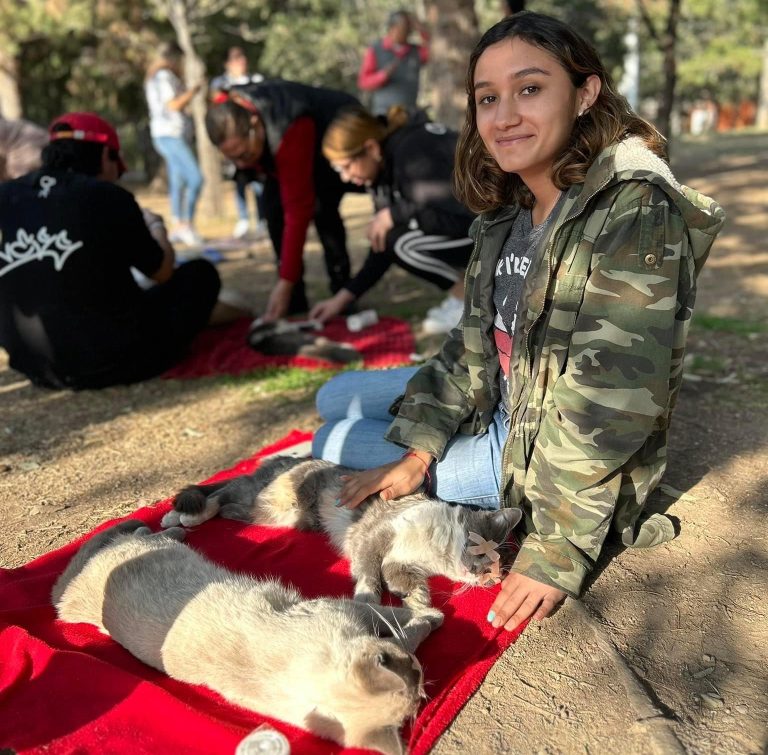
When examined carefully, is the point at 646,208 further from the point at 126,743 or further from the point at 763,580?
the point at 126,743

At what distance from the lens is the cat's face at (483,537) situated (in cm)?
270

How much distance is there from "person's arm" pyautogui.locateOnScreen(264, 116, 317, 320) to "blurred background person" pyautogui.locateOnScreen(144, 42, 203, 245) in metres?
4.56

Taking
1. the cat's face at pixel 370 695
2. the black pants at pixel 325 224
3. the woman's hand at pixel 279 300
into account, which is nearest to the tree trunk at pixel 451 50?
the black pants at pixel 325 224

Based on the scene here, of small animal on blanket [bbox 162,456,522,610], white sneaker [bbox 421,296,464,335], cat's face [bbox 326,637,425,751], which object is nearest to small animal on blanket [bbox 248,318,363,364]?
white sneaker [bbox 421,296,464,335]

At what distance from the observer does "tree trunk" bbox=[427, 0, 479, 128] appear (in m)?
8.14

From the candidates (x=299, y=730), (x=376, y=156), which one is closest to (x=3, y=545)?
(x=299, y=730)

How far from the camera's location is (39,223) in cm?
447

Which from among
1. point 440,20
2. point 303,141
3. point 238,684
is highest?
point 440,20

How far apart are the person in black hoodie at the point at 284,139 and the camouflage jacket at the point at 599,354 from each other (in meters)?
3.19

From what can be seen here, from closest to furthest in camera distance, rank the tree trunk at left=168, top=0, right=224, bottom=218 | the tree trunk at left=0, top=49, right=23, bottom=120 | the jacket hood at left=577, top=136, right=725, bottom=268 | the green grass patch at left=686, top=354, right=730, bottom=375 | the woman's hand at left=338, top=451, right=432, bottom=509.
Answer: the jacket hood at left=577, top=136, right=725, bottom=268 → the woman's hand at left=338, top=451, right=432, bottom=509 → the green grass patch at left=686, top=354, right=730, bottom=375 → the tree trunk at left=168, top=0, right=224, bottom=218 → the tree trunk at left=0, top=49, right=23, bottom=120

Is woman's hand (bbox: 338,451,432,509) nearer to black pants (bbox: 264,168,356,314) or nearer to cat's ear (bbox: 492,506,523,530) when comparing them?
cat's ear (bbox: 492,506,523,530)

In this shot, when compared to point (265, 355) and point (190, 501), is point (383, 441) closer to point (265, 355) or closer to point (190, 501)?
point (190, 501)

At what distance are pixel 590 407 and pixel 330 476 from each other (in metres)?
1.31

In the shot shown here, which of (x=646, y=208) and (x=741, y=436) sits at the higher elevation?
(x=646, y=208)
